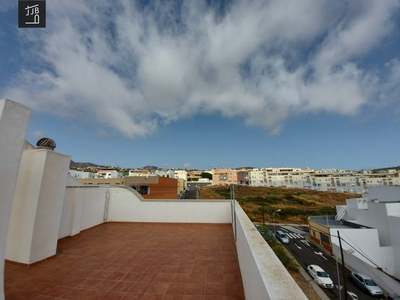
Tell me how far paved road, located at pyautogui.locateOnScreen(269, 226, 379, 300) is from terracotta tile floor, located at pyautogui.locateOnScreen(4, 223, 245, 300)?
39.4 feet

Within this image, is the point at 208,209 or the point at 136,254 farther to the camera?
the point at 208,209

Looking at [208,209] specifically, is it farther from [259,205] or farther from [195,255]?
[259,205]

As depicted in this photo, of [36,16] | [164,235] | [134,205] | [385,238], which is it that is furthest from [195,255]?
[385,238]

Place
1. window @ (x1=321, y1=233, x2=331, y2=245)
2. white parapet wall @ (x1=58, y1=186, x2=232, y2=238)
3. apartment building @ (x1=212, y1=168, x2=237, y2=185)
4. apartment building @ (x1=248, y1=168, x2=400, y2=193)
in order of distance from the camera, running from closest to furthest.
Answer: white parapet wall @ (x1=58, y1=186, x2=232, y2=238) < window @ (x1=321, y1=233, x2=331, y2=245) < apartment building @ (x1=248, y1=168, x2=400, y2=193) < apartment building @ (x1=212, y1=168, x2=237, y2=185)

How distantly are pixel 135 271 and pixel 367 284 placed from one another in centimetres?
1640

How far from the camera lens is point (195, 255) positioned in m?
3.93

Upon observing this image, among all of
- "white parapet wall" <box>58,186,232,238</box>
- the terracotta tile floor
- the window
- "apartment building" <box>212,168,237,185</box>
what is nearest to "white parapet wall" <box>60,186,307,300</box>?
"white parapet wall" <box>58,186,232,238</box>

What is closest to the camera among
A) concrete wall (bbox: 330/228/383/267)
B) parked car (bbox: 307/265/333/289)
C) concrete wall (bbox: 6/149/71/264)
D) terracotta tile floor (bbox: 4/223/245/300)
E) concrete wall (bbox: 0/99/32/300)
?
concrete wall (bbox: 0/99/32/300)

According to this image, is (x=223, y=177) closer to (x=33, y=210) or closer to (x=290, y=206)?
(x=290, y=206)

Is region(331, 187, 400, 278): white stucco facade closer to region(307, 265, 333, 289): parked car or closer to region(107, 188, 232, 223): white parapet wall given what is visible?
region(307, 265, 333, 289): parked car

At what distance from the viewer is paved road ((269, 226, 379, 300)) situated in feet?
38.6

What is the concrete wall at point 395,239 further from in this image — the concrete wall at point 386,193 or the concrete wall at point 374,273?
the concrete wall at point 386,193

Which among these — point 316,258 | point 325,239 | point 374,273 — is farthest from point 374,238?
point 316,258

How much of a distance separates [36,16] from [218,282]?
7193 mm
